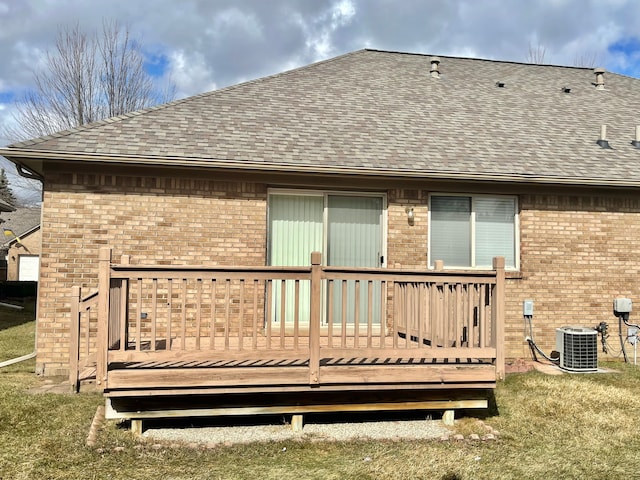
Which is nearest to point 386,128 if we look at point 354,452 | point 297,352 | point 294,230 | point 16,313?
point 294,230

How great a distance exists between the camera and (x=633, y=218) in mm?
8523

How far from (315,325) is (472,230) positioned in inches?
172

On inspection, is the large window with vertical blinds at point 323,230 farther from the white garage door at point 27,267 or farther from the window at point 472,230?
the white garage door at point 27,267

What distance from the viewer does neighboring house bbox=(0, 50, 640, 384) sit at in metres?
7.09

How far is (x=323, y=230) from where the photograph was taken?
775 cm

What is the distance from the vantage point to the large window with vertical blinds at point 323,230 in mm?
7734

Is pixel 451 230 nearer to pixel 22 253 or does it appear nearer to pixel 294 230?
pixel 294 230

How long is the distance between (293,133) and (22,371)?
551 cm

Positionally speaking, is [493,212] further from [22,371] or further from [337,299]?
[22,371]

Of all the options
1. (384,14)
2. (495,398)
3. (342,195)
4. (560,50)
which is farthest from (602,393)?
(560,50)

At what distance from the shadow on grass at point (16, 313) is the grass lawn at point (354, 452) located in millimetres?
8009

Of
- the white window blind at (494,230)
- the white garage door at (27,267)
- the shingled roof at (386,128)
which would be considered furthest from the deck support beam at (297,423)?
the white garage door at (27,267)

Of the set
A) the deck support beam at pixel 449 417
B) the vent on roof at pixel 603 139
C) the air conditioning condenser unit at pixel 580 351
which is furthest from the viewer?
the vent on roof at pixel 603 139

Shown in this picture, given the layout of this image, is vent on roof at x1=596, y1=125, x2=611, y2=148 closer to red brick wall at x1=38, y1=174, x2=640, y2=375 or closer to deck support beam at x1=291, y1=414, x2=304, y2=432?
red brick wall at x1=38, y1=174, x2=640, y2=375
